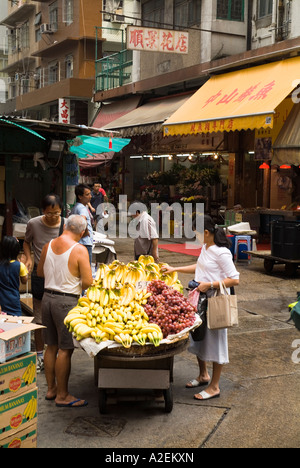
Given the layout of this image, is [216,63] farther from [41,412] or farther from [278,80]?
[41,412]

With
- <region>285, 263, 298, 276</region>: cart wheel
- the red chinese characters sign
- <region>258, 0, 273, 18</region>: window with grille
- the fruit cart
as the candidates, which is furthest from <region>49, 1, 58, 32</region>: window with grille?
the fruit cart

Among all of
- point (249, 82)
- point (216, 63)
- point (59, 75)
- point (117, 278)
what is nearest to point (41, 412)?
point (117, 278)

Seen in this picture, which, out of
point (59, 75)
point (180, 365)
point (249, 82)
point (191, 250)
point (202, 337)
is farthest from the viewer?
point (59, 75)

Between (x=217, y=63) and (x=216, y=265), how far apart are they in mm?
12707

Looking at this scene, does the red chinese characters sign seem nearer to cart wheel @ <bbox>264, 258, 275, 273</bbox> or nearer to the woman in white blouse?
cart wheel @ <bbox>264, 258, 275, 273</bbox>

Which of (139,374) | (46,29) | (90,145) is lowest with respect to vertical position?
(139,374)

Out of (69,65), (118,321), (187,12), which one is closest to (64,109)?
(69,65)

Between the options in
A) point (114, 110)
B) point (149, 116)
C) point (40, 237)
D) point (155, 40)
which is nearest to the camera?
point (40, 237)

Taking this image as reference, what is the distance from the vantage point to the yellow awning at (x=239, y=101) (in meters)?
13.4

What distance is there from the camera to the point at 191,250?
16734 millimetres

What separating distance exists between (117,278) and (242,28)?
48.0ft

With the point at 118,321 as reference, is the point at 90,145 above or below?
above

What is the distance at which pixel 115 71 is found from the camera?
24.7 m

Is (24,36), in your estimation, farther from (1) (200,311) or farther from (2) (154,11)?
(1) (200,311)
